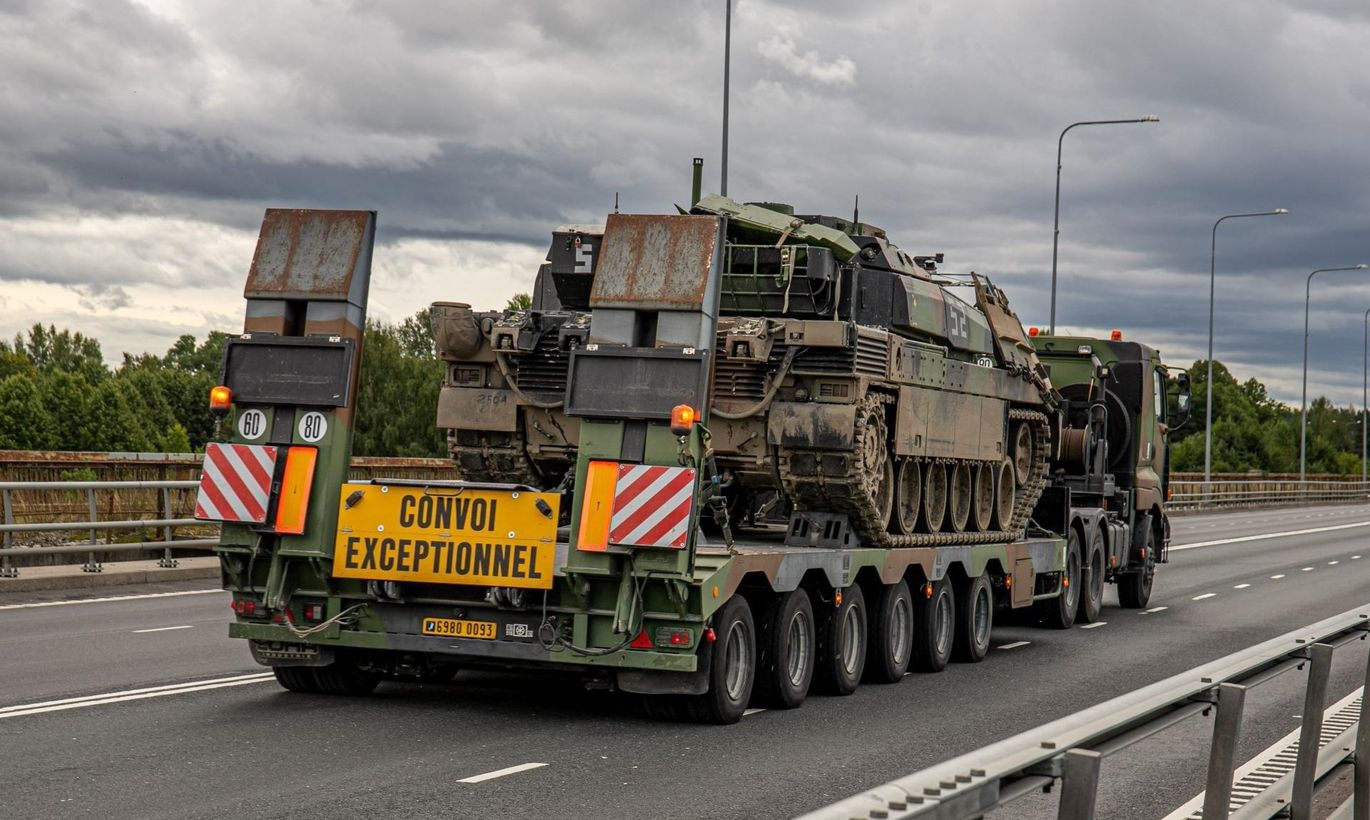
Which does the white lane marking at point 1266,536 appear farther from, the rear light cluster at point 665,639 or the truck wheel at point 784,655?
the rear light cluster at point 665,639

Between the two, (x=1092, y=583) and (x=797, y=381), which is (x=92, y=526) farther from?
(x=1092, y=583)

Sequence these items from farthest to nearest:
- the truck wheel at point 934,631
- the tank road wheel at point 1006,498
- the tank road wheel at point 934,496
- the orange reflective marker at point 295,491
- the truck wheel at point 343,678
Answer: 1. the tank road wheel at point 1006,498
2. the tank road wheel at point 934,496
3. the truck wheel at point 934,631
4. the truck wheel at point 343,678
5. the orange reflective marker at point 295,491

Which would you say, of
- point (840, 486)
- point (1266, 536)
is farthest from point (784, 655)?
point (1266, 536)

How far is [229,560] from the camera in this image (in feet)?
39.5

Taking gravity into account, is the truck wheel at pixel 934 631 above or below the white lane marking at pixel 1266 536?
below

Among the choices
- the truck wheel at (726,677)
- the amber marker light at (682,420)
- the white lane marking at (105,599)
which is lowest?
the white lane marking at (105,599)

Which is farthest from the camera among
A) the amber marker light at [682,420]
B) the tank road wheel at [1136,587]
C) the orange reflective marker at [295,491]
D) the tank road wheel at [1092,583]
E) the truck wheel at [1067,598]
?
the tank road wheel at [1136,587]

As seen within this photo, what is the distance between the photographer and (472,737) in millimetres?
10867

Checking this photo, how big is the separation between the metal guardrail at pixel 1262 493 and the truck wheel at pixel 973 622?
40.3 metres

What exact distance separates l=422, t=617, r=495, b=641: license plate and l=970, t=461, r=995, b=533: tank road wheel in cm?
710

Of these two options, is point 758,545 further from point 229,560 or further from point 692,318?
point 229,560

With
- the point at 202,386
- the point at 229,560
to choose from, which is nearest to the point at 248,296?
the point at 229,560

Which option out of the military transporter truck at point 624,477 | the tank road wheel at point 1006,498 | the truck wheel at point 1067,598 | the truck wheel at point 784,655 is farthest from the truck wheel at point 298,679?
the truck wheel at point 1067,598

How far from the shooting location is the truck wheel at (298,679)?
493 inches
